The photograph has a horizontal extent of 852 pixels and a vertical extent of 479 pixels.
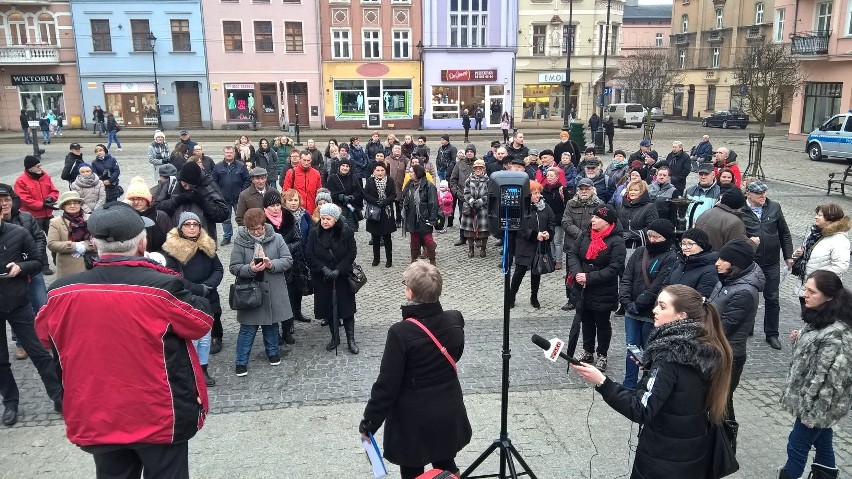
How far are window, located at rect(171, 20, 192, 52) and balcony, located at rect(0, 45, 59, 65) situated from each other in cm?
684

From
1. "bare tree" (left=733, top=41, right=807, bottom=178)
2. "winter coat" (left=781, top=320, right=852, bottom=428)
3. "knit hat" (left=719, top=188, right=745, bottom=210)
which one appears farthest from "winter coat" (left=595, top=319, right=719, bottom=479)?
"bare tree" (left=733, top=41, right=807, bottom=178)

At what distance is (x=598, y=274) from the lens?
21.1ft

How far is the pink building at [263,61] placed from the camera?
38.2 m

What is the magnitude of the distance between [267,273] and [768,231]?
A: 19.0 feet

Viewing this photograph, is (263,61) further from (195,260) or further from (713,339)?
(713,339)

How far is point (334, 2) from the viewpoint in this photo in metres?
38.6

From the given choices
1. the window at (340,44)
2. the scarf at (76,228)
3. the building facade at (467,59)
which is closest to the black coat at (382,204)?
the scarf at (76,228)

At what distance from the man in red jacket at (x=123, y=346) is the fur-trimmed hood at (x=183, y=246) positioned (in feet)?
10.5

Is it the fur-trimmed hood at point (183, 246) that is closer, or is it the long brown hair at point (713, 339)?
the long brown hair at point (713, 339)

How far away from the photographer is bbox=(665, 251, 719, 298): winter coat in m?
5.41

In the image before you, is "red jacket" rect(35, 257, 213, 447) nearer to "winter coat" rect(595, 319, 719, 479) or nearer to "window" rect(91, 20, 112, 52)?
"winter coat" rect(595, 319, 719, 479)

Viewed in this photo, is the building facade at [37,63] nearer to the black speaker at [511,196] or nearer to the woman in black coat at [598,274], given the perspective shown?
the woman in black coat at [598,274]

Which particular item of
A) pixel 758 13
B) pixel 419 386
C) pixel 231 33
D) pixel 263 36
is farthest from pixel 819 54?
pixel 419 386

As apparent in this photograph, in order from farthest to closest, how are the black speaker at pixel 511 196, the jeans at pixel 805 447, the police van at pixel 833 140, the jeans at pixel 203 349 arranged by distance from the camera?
1. the police van at pixel 833 140
2. the jeans at pixel 203 349
3. the black speaker at pixel 511 196
4. the jeans at pixel 805 447
